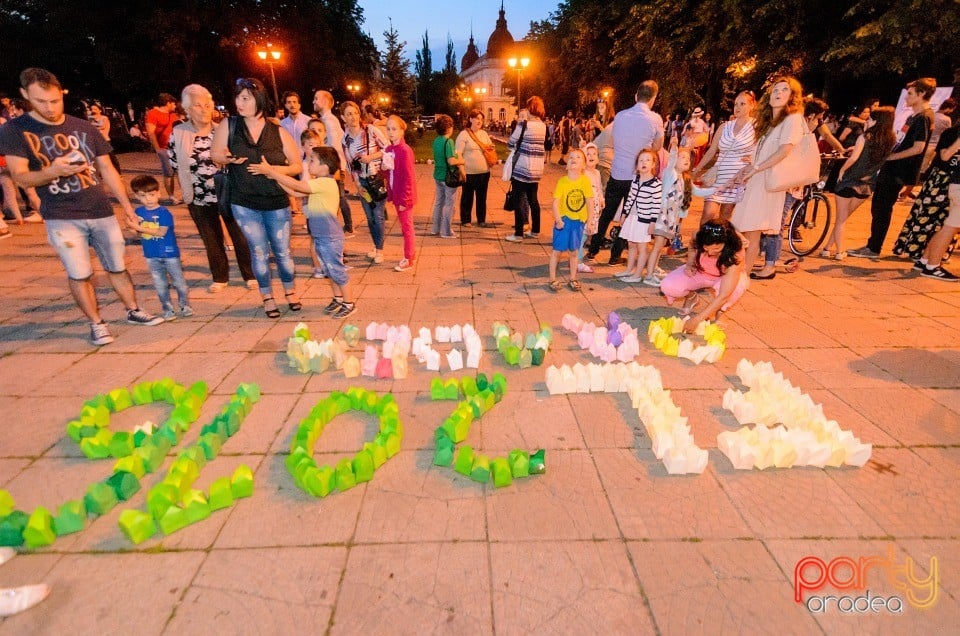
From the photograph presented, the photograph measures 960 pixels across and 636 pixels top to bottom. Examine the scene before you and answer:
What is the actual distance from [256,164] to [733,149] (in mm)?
5158

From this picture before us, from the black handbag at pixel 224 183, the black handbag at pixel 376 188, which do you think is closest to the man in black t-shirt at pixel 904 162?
the black handbag at pixel 376 188

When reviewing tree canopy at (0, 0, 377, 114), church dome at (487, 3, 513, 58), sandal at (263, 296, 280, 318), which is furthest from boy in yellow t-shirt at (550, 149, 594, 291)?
church dome at (487, 3, 513, 58)

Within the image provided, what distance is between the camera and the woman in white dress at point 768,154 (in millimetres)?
5191

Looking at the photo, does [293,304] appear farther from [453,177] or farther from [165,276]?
[453,177]

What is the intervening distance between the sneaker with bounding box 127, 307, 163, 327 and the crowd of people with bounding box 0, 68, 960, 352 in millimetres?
21

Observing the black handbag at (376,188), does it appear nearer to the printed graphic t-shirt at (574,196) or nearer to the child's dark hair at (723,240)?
the printed graphic t-shirt at (574,196)

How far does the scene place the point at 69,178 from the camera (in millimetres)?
4000

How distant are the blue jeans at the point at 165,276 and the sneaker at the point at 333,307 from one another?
136cm

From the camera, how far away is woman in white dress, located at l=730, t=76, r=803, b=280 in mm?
5191

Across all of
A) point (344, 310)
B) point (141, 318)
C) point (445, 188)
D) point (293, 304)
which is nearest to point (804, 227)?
point (445, 188)

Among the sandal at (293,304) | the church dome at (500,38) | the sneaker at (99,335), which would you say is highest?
the church dome at (500,38)

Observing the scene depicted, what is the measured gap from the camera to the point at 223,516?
254 centimetres

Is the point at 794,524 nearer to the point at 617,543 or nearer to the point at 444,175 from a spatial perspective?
the point at 617,543

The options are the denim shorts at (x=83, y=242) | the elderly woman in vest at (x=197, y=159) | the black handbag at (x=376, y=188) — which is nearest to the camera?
the denim shorts at (x=83, y=242)
